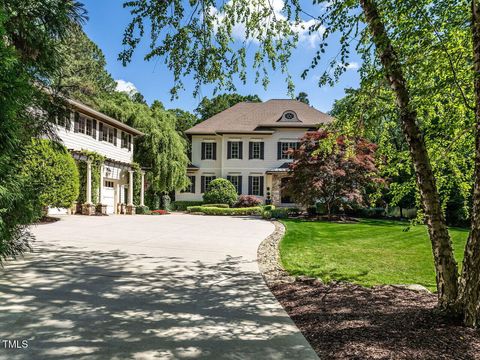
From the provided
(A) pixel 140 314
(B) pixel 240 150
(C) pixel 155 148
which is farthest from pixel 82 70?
(A) pixel 140 314

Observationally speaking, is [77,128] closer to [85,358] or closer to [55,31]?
[55,31]

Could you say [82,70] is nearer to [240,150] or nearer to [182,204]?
[182,204]

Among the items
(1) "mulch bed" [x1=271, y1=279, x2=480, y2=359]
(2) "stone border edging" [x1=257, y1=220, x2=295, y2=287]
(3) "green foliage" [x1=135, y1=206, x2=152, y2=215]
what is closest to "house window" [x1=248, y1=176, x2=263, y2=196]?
(3) "green foliage" [x1=135, y1=206, x2=152, y2=215]

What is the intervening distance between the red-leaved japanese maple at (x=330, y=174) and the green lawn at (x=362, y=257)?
566 cm

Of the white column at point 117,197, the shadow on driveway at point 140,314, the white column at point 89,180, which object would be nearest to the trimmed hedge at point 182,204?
the white column at point 117,197

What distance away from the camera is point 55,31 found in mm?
5070

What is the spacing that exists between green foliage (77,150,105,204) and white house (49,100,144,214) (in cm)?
16

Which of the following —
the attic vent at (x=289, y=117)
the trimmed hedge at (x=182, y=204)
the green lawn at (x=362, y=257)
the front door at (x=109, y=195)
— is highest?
the attic vent at (x=289, y=117)

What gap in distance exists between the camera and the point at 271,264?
7.00 metres

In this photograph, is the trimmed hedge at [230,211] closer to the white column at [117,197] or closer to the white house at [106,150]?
the white house at [106,150]

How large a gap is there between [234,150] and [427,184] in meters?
25.7

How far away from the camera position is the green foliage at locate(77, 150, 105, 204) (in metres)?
19.0

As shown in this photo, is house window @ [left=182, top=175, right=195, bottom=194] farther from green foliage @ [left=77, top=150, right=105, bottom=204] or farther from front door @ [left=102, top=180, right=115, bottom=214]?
green foliage @ [left=77, top=150, right=105, bottom=204]

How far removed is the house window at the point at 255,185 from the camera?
28766 millimetres
